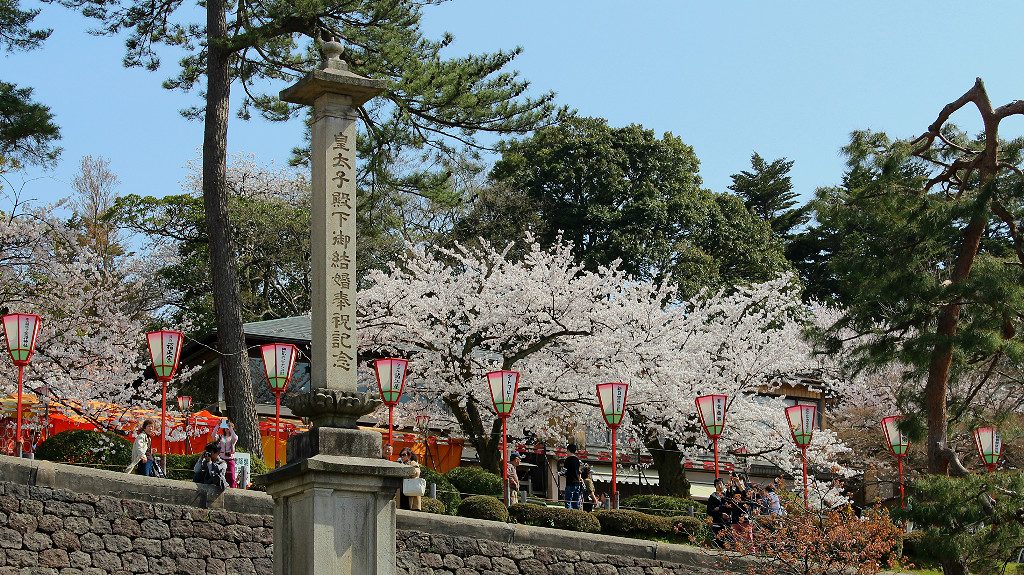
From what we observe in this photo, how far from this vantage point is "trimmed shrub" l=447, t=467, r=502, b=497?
18641 millimetres

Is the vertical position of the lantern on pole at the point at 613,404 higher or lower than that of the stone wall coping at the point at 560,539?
higher

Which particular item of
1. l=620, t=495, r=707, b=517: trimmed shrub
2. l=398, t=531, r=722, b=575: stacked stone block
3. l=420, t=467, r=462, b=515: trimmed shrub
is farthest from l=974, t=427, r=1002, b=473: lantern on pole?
l=420, t=467, r=462, b=515: trimmed shrub

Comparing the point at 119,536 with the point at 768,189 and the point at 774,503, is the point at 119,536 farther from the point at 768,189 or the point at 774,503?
the point at 768,189

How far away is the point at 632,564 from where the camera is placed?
1683cm

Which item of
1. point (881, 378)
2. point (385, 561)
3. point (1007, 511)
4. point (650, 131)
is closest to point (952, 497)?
point (1007, 511)

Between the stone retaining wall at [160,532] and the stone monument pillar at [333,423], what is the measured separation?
4699 millimetres

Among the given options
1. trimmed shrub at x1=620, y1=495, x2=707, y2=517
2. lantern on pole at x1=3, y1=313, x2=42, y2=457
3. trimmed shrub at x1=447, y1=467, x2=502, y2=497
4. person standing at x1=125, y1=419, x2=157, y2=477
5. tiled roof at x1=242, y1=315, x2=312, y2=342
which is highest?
tiled roof at x1=242, y1=315, x2=312, y2=342

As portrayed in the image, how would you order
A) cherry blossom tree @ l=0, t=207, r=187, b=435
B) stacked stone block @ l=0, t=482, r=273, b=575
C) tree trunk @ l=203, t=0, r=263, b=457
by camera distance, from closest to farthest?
stacked stone block @ l=0, t=482, r=273, b=575
tree trunk @ l=203, t=0, r=263, b=457
cherry blossom tree @ l=0, t=207, r=187, b=435

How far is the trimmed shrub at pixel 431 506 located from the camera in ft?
53.5

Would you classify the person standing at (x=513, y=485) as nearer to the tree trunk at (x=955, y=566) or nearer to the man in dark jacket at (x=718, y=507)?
the man in dark jacket at (x=718, y=507)

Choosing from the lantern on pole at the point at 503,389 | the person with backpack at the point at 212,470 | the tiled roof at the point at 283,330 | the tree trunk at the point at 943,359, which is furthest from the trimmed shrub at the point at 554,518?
the tiled roof at the point at 283,330

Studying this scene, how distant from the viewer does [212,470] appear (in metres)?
14.8

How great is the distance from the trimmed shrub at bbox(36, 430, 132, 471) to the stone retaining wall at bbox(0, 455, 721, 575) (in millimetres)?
1515

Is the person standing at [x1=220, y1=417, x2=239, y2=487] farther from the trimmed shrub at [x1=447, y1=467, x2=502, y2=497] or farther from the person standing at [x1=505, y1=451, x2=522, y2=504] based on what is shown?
the person standing at [x1=505, y1=451, x2=522, y2=504]
